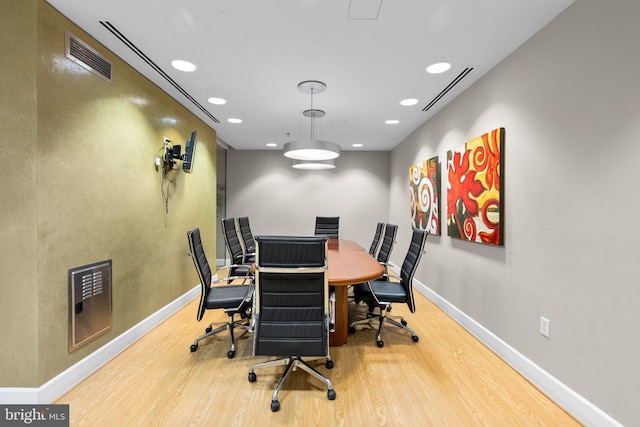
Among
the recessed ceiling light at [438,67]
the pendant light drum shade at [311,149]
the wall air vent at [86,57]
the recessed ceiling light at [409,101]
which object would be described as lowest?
the pendant light drum shade at [311,149]

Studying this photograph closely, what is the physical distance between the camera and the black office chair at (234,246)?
160 inches

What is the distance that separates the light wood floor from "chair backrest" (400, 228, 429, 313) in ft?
1.67

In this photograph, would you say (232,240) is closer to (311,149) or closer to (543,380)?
(311,149)

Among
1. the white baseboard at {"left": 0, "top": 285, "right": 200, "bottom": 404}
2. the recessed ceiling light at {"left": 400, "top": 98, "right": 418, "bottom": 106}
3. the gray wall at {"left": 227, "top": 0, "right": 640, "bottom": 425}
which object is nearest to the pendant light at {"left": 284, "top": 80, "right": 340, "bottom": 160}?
the recessed ceiling light at {"left": 400, "top": 98, "right": 418, "bottom": 106}

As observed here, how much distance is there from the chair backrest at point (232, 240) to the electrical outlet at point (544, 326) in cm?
341

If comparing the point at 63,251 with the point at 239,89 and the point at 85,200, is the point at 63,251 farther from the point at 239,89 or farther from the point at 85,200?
the point at 239,89

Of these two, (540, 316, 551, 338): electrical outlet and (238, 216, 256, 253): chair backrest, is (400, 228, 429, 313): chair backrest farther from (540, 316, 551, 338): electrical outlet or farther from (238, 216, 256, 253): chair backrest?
(238, 216, 256, 253): chair backrest

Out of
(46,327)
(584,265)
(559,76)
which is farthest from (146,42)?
(584,265)

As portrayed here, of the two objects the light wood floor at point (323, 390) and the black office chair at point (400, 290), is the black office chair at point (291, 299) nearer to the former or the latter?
the light wood floor at point (323, 390)

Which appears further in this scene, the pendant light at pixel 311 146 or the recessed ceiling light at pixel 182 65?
the pendant light at pixel 311 146

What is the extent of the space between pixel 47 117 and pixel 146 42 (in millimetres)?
990

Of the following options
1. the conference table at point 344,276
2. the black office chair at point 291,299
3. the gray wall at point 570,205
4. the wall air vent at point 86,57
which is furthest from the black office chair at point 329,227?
the wall air vent at point 86,57

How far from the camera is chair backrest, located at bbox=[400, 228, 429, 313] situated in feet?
9.58

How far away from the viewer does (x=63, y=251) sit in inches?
84.4
